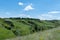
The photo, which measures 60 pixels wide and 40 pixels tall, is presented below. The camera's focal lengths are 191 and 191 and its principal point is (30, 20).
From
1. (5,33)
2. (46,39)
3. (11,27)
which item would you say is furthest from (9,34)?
(46,39)

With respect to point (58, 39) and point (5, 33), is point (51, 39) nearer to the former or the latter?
point (58, 39)

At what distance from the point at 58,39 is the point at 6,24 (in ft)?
235

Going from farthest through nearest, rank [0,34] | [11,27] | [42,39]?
[11,27]
[0,34]
[42,39]

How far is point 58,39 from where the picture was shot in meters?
17.2

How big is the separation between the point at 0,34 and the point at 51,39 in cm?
5327

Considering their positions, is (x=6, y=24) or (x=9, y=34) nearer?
(x=9, y=34)

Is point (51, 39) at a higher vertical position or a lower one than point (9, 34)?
higher

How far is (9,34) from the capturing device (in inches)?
2849

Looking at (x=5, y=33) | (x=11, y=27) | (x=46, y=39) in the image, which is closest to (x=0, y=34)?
(x=5, y=33)

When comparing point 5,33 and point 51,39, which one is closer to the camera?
point 51,39

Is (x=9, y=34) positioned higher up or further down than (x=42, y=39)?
further down

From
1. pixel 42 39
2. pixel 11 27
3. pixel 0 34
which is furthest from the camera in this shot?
pixel 11 27

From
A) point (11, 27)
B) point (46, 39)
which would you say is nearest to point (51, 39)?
point (46, 39)

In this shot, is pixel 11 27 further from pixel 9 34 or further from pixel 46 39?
pixel 46 39
